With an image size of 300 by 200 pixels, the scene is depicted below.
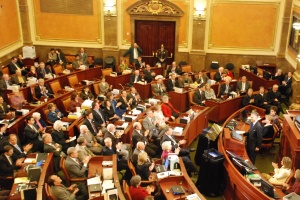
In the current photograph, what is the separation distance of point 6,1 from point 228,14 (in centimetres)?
796

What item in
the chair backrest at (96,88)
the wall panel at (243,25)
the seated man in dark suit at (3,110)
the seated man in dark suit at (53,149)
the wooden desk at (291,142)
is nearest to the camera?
the wooden desk at (291,142)

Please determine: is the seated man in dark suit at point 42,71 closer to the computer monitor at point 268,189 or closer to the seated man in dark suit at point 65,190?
the seated man in dark suit at point 65,190

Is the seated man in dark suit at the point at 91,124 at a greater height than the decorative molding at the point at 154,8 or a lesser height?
lesser

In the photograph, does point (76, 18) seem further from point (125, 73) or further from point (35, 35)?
point (125, 73)

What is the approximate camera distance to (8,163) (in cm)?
684

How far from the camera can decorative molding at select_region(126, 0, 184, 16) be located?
13883 millimetres

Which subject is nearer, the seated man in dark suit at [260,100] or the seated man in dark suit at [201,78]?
the seated man in dark suit at [260,100]

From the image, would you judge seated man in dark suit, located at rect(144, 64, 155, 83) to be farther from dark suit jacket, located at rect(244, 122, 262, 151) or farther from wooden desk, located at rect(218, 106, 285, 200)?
wooden desk, located at rect(218, 106, 285, 200)

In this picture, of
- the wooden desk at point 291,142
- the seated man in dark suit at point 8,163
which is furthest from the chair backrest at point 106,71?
the wooden desk at point 291,142

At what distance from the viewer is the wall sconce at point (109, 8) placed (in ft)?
45.4

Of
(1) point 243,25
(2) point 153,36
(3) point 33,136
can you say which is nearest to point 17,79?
(3) point 33,136

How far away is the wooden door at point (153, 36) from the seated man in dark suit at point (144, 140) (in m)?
6.76

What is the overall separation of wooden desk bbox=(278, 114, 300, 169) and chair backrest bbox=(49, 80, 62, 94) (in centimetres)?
657

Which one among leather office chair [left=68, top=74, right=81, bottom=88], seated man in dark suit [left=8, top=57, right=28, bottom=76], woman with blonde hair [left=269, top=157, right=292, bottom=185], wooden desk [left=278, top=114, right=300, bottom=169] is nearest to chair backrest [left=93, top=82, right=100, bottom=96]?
leather office chair [left=68, top=74, right=81, bottom=88]
